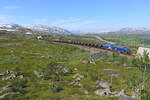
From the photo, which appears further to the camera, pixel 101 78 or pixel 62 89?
pixel 101 78

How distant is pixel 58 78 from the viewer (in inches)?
2391

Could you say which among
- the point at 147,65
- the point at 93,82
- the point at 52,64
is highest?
the point at 147,65

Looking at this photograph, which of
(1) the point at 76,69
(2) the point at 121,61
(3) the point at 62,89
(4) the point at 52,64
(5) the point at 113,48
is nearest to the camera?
(3) the point at 62,89

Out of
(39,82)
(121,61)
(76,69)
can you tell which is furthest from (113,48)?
(39,82)

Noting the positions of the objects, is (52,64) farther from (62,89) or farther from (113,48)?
(113,48)

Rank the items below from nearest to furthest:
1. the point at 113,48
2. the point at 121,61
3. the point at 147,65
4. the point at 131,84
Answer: the point at 131,84, the point at 147,65, the point at 121,61, the point at 113,48

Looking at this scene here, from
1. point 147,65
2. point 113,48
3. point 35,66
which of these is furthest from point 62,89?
point 113,48

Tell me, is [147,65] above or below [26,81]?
above

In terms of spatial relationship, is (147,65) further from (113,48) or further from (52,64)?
(113,48)

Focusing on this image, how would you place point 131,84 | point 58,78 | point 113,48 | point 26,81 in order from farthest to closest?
point 113,48
point 58,78
point 26,81
point 131,84

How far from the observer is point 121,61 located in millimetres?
90312

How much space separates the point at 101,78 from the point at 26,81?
3040 centimetres

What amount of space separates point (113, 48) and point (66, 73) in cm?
7748

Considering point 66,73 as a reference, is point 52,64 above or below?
above
